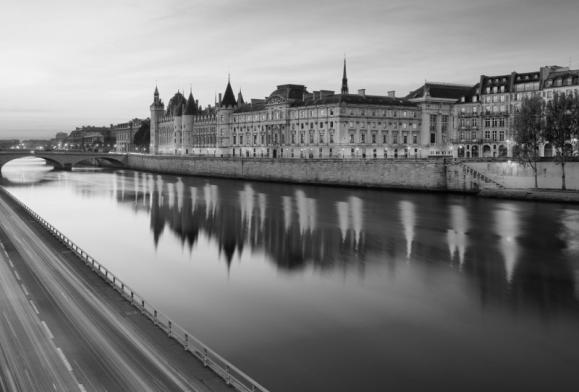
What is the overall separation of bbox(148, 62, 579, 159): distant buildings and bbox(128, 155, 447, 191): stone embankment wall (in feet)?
32.0

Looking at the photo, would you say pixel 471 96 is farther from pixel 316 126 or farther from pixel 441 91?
pixel 316 126

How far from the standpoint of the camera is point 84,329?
12.2 meters

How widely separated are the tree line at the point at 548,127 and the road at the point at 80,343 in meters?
37.8

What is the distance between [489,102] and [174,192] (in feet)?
136

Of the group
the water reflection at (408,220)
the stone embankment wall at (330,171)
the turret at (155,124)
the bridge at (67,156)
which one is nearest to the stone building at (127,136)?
the turret at (155,124)

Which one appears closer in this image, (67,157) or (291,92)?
(291,92)

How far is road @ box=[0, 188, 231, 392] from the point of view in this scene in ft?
32.3

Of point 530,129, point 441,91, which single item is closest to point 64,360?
point 530,129

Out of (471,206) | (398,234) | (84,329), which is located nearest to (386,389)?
(84,329)

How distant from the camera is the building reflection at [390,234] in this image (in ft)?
68.6

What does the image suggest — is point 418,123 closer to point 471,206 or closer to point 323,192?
point 323,192

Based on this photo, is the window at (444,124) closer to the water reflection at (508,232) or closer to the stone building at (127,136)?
the water reflection at (508,232)

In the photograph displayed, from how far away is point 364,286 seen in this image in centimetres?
1912

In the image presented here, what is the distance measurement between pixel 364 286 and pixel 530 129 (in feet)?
104
